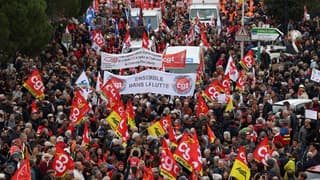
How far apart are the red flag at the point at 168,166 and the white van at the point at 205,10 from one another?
29.4 metres

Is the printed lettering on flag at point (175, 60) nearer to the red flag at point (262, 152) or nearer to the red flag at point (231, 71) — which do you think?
the red flag at point (231, 71)

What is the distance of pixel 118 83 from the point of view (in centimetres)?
2512

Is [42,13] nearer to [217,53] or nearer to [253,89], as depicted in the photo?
[217,53]

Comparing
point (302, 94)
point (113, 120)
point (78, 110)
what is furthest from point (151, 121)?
point (302, 94)

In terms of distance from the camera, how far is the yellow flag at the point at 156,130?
21.5 metres

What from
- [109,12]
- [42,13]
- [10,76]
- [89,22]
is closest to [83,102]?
[10,76]

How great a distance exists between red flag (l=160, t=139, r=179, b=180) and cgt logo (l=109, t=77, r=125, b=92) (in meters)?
6.92

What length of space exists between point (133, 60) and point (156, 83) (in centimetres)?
282

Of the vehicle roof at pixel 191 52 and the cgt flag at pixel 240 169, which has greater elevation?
the cgt flag at pixel 240 169

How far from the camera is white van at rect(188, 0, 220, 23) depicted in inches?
1895

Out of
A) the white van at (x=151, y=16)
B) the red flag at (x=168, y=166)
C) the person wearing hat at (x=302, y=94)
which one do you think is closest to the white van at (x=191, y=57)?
the person wearing hat at (x=302, y=94)

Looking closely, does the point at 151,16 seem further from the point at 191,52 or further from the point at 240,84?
the point at 240,84

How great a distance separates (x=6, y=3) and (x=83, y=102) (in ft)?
34.6

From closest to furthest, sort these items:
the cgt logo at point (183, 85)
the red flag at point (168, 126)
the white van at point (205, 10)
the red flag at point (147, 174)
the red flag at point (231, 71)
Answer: the red flag at point (147, 174) < the red flag at point (168, 126) < the cgt logo at point (183, 85) < the red flag at point (231, 71) < the white van at point (205, 10)
